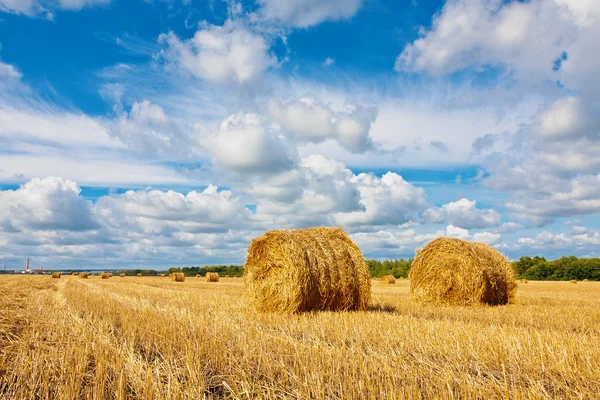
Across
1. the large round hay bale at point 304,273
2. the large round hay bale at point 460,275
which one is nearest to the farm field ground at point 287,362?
the large round hay bale at point 304,273

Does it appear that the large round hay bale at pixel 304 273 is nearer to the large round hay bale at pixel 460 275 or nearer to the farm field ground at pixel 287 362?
the farm field ground at pixel 287 362

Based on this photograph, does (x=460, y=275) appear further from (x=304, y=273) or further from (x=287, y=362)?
(x=287, y=362)

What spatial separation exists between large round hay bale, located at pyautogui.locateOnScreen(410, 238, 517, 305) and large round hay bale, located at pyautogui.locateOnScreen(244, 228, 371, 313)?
2538mm

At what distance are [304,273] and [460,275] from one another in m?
4.41

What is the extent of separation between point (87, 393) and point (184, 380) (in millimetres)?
678

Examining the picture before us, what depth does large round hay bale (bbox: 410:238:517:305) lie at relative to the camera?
1051 centimetres

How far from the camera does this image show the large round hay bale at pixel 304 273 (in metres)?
8.45

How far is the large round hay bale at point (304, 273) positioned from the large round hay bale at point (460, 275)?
254cm

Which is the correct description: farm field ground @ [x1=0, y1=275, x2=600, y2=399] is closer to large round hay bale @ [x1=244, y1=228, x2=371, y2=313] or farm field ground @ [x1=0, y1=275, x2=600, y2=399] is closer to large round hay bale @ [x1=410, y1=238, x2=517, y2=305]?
large round hay bale @ [x1=244, y1=228, x2=371, y2=313]

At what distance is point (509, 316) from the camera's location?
792cm

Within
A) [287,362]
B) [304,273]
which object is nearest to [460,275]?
[304,273]

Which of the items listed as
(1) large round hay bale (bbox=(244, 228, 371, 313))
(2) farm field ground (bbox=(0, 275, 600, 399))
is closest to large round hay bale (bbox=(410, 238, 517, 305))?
(1) large round hay bale (bbox=(244, 228, 371, 313))

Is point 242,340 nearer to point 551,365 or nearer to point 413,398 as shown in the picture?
point 413,398

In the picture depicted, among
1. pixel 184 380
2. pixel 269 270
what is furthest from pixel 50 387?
pixel 269 270
